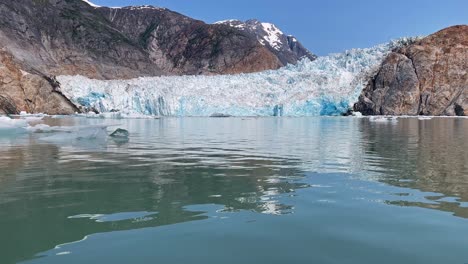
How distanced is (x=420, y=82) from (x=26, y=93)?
48.0 meters

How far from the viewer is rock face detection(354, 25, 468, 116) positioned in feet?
173

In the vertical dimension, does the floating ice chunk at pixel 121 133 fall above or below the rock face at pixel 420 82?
below

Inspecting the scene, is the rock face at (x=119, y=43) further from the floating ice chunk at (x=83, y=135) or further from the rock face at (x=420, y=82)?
the floating ice chunk at (x=83, y=135)

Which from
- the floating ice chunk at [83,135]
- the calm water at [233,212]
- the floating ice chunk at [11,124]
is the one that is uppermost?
the floating ice chunk at [11,124]

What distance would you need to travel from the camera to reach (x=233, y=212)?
4746 mm

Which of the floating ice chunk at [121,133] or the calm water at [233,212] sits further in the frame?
the floating ice chunk at [121,133]

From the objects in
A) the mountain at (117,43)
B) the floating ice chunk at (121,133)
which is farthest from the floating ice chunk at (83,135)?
the mountain at (117,43)

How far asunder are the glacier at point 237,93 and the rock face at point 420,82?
2227mm

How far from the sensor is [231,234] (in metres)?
3.92

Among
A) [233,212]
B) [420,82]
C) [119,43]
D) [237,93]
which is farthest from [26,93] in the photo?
[119,43]

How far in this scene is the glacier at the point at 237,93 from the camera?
48438mm

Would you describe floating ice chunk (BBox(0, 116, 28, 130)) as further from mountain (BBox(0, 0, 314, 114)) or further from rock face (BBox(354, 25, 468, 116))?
mountain (BBox(0, 0, 314, 114))

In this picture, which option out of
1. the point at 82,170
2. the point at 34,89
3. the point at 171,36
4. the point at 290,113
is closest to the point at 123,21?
the point at 171,36

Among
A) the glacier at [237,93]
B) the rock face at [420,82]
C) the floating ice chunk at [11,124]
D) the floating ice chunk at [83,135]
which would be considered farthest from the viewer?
the rock face at [420,82]
